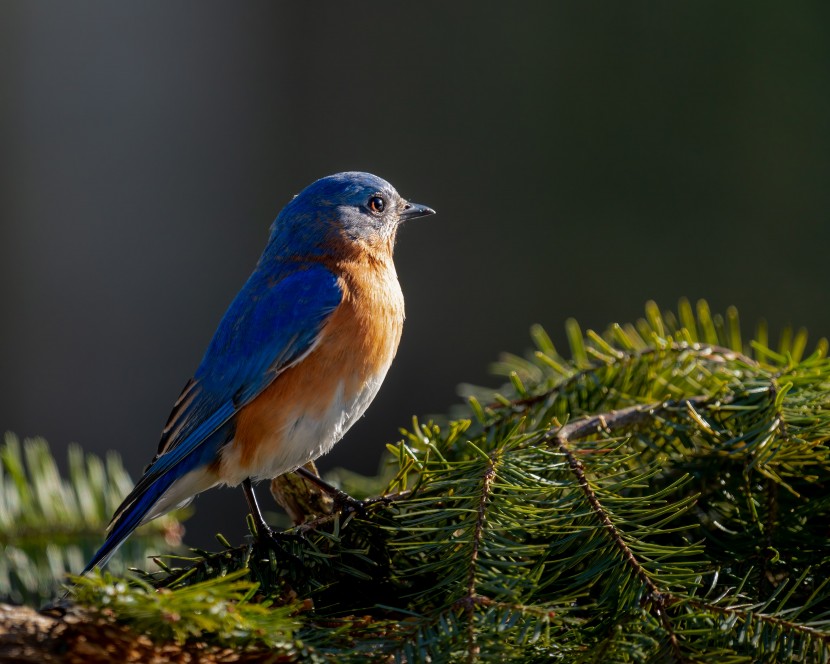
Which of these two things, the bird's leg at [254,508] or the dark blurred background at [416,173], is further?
the dark blurred background at [416,173]

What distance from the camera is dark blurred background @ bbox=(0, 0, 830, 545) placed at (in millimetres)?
5633

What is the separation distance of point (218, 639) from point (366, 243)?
1.72 meters

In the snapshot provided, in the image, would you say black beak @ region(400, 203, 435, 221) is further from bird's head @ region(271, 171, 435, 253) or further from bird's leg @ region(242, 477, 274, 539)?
bird's leg @ region(242, 477, 274, 539)

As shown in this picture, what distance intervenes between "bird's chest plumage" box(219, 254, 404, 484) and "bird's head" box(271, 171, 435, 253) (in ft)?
1.24

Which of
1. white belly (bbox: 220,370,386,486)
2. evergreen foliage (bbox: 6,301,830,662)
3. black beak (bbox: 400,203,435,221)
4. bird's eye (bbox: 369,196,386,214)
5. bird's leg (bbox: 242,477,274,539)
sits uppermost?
bird's eye (bbox: 369,196,386,214)

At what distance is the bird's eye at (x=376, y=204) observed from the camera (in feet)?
9.33

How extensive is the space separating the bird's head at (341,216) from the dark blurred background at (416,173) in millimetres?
2771

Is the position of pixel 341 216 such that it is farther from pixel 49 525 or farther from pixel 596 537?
pixel 596 537

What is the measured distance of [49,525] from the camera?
2047 millimetres

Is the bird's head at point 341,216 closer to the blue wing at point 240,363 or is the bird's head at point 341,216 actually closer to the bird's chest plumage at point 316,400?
the blue wing at point 240,363

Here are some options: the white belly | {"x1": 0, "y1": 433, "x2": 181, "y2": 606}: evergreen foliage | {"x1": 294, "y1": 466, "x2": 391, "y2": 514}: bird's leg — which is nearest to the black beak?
the white belly

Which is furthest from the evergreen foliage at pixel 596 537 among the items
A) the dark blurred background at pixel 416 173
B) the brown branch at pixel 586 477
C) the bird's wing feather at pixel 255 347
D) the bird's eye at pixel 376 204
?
the dark blurred background at pixel 416 173

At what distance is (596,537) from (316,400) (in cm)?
104

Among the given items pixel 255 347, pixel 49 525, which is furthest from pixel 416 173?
pixel 49 525
